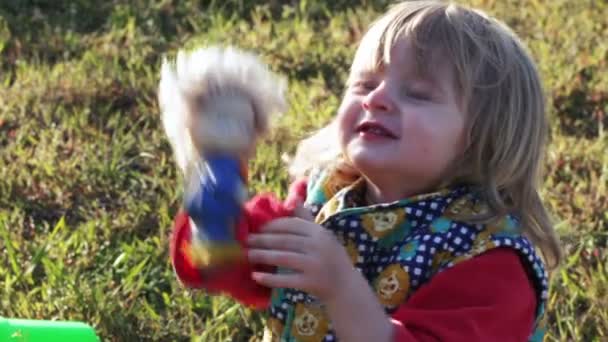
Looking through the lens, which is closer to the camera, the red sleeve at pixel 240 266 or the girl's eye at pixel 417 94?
the red sleeve at pixel 240 266

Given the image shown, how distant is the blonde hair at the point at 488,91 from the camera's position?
6.20 ft

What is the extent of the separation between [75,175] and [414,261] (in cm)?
159

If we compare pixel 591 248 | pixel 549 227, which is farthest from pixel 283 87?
pixel 591 248

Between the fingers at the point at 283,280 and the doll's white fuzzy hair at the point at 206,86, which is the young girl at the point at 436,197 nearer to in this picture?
the fingers at the point at 283,280

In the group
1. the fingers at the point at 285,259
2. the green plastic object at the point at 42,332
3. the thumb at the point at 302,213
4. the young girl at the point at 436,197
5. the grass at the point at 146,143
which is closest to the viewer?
the fingers at the point at 285,259

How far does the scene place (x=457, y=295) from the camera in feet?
5.80

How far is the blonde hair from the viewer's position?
189 cm

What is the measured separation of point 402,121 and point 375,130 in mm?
47

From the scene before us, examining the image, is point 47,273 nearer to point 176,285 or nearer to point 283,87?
point 176,285

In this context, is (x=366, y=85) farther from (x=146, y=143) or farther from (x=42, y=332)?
(x=146, y=143)

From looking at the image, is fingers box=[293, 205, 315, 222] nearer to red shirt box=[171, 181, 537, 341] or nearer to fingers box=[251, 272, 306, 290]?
red shirt box=[171, 181, 537, 341]

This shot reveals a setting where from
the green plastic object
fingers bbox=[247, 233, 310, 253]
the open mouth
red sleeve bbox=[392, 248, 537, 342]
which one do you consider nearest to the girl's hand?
fingers bbox=[247, 233, 310, 253]

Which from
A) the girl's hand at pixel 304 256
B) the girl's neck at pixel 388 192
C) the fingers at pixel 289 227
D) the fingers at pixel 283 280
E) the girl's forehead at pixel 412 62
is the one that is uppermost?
the girl's forehead at pixel 412 62

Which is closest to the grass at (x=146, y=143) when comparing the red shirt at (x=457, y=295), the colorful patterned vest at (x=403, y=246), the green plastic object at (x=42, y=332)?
the green plastic object at (x=42, y=332)
